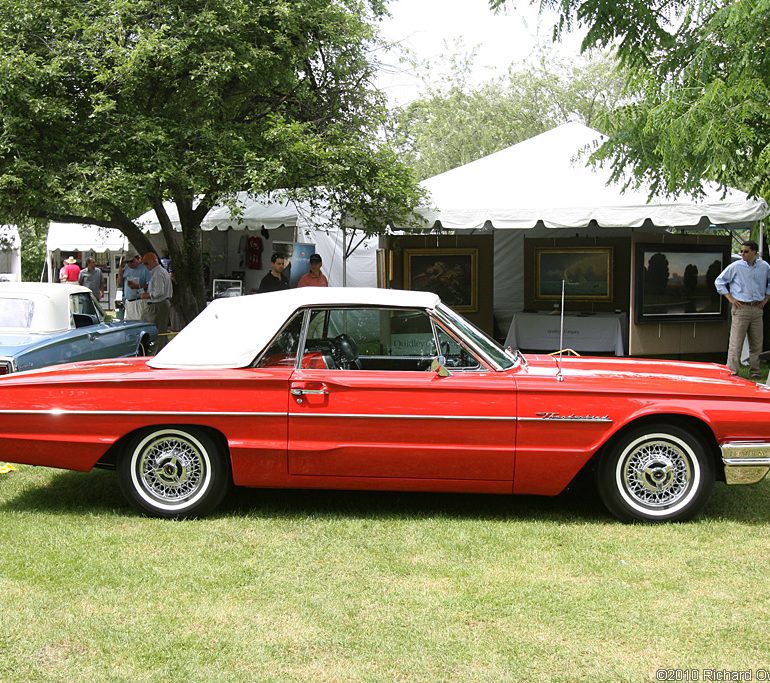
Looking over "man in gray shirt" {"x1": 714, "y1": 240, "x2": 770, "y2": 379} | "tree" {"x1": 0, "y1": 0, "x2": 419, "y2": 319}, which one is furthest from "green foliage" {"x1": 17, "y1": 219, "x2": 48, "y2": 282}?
"man in gray shirt" {"x1": 714, "y1": 240, "x2": 770, "y2": 379}

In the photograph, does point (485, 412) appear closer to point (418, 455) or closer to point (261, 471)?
point (418, 455)

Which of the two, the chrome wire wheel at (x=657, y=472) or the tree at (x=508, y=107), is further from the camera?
the tree at (x=508, y=107)

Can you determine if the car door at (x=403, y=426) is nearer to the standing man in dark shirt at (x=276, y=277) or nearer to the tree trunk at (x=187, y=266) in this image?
the standing man in dark shirt at (x=276, y=277)

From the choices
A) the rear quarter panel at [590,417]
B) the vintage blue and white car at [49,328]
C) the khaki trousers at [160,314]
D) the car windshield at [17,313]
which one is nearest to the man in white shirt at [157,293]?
the khaki trousers at [160,314]

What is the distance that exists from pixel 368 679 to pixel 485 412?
2.21 m

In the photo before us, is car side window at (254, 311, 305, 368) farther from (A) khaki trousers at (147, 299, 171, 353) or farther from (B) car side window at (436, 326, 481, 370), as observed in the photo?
(A) khaki trousers at (147, 299, 171, 353)

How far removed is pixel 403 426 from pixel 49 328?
15.5ft

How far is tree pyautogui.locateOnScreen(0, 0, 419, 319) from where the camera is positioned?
11.5m

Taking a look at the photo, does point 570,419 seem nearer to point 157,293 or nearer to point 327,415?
point 327,415

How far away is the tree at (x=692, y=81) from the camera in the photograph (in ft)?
23.6

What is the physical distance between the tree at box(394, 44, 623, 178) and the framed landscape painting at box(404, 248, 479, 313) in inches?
1219

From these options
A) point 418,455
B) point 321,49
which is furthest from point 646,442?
point 321,49

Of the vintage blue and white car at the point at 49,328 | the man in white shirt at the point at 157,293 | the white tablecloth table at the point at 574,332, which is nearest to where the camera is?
the vintage blue and white car at the point at 49,328

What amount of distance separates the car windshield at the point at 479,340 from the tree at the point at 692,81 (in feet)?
8.81
